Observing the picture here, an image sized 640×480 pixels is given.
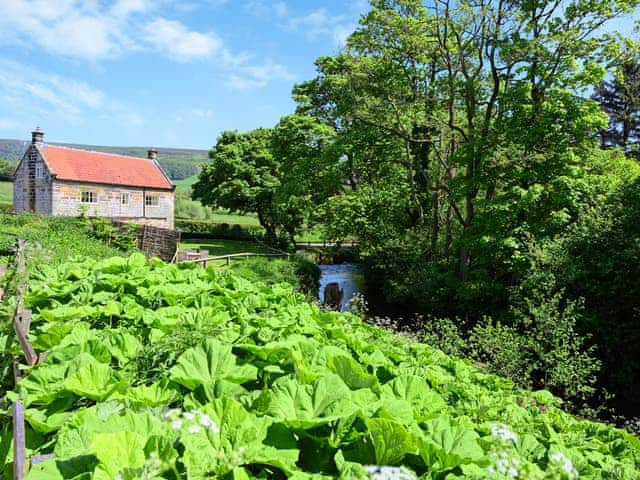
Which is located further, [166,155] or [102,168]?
[166,155]

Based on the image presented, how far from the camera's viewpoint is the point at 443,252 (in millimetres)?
19031

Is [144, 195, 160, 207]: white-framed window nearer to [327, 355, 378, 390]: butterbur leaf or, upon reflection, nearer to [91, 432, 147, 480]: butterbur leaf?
[327, 355, 378, 390]: butterbur leaf

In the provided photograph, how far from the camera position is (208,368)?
2.16 m

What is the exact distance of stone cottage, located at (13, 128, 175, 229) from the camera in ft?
99.4

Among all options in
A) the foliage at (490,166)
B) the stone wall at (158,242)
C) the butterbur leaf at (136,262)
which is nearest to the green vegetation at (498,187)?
the foliage at (490,166)

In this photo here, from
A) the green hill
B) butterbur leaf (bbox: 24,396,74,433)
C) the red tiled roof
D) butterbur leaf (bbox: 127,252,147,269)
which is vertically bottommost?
butterbur leaf (bbox: 24,396,74,433)

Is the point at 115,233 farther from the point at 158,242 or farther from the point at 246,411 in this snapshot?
the point at 246,411

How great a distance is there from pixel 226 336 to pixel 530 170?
14.5m

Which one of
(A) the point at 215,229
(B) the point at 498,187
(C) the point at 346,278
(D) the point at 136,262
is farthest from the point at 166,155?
(D) the point at 136,262

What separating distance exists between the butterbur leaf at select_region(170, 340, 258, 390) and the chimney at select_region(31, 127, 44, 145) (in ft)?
114

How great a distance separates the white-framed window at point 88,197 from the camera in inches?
1235

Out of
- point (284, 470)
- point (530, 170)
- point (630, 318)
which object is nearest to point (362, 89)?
point (530, 170)

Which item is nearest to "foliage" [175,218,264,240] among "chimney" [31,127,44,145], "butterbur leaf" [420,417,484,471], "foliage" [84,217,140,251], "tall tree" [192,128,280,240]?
"tall tree" [192,128,280,240]

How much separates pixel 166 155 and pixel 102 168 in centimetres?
15900
